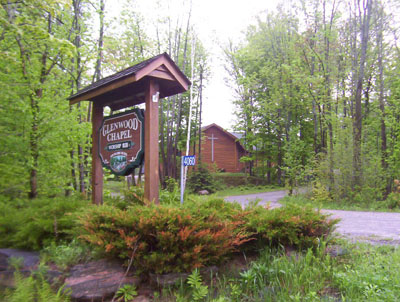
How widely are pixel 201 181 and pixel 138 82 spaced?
1624cm

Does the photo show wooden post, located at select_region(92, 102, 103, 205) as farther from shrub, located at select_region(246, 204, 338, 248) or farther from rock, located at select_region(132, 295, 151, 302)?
shrub, located at select_region(246, 204, 338, 248)

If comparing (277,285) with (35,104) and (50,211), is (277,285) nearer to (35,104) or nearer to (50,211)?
(50,211)

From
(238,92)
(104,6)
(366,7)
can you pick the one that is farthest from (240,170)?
(104,6)

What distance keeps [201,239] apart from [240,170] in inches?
1323

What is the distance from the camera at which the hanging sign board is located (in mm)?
4891

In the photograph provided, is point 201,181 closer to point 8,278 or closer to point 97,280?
point 8,278

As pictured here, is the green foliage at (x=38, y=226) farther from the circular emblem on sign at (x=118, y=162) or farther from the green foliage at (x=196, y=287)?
the green foliage at (x=196, y=287)

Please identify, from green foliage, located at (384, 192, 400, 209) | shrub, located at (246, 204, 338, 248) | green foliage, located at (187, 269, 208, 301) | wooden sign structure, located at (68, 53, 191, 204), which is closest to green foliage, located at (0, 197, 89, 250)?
wooden sign structure, located at (68, 53, 191, 204)

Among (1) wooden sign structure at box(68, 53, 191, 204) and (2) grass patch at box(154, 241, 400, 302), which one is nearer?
(2) grass patch at box(154, 241, 400, 302)

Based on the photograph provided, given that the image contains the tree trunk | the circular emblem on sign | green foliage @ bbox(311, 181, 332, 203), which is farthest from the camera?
green foliage @ bbox(311, 181, 332, 203)

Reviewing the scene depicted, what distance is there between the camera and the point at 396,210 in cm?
959

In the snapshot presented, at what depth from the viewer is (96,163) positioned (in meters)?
5.89

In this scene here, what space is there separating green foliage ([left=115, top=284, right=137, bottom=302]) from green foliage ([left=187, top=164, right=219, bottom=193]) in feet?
56.3

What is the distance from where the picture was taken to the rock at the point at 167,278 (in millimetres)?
3180
